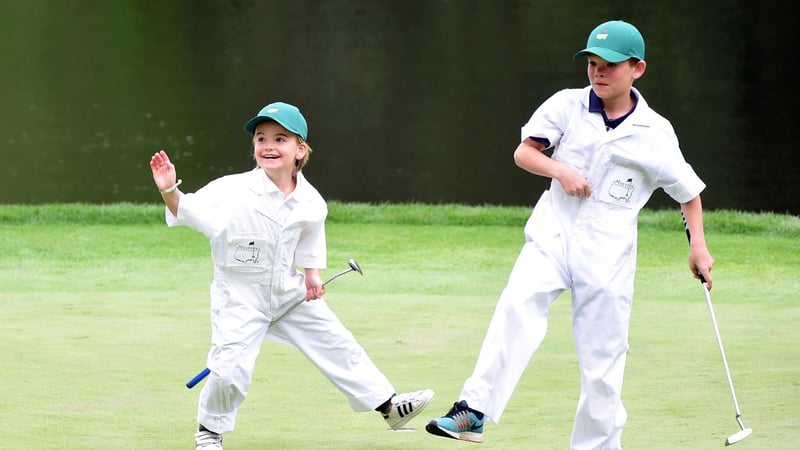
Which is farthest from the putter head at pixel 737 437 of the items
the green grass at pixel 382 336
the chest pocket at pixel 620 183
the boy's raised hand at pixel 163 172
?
the boy's raised hand at pixel 163 172

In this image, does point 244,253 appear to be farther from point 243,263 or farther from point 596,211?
point 596,211

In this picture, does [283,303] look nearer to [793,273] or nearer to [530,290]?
[530,290]

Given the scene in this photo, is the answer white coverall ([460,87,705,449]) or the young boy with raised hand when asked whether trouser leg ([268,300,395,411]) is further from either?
white coverall ([460,87,705,449])

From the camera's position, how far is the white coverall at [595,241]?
4750 millimetres

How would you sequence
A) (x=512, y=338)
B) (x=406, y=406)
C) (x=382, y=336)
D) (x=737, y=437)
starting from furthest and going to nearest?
(x=382, y=336)
(x=406, y=406)
(x=737, y=437)
(x=512, y=338)

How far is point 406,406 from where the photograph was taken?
524 centimetres

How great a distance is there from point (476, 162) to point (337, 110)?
17.1 ft

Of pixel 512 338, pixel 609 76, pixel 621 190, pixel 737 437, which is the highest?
pixel 609 76

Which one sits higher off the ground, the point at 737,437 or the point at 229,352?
the point at 229,352

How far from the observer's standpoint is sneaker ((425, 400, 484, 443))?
14.9ft

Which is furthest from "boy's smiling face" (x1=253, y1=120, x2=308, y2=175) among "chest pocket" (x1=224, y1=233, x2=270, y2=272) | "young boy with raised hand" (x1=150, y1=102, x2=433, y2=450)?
"chest pocket" (x1=224, y1=233, x2=270, y2=272)

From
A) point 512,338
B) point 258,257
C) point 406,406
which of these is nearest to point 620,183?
point 512,338

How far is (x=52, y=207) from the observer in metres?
11.5

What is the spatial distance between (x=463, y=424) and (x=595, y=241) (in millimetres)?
747
